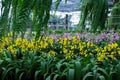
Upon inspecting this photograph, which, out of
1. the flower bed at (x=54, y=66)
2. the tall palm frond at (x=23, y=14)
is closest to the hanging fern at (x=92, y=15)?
the tall palm frond at (x=23, y=14)

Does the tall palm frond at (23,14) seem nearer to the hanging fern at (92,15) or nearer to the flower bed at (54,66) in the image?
the hanging fern at (92,15)

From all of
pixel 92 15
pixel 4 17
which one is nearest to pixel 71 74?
pixel 92 15

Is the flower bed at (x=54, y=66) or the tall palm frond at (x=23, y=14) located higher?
the tall palm frond at (x=23, y=14)

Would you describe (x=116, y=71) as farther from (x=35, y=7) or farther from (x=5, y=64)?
(x=35, y=7)

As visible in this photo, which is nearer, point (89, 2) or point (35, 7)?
point (35, 7)

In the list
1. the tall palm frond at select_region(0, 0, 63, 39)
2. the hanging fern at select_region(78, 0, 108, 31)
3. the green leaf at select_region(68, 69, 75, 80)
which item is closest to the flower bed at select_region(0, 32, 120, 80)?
the green leaf at select_region(68, 69, 75, 80)

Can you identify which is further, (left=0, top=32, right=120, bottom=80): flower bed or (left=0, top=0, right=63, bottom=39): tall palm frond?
(left=0, top=32, right=120, bottom=80): flower bed

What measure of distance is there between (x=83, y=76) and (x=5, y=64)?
2.29ft

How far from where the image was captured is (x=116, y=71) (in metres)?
2.18

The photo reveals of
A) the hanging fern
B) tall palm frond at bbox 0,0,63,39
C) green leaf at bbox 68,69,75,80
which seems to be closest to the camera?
tall palm frond at bbox 0,0,63,39

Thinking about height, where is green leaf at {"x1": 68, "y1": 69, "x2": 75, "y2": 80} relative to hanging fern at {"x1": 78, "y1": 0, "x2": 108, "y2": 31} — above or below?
below

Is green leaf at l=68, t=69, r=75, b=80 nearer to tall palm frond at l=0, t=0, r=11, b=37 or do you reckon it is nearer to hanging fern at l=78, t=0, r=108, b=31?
hanging fern at l=78, t=0, r=108, b=31

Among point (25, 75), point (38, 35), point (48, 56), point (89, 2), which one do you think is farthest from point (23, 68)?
point (38, 35)

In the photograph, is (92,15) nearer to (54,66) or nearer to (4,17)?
(4,17)
